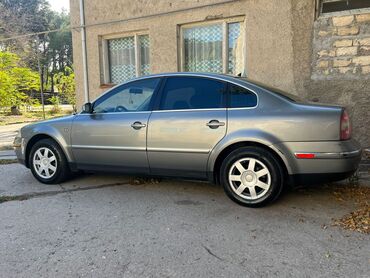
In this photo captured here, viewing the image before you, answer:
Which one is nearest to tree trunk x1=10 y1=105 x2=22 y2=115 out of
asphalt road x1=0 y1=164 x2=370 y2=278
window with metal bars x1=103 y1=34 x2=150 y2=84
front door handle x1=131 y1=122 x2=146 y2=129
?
window with metal bars x1=103 y1=34 x2=150 y2=84

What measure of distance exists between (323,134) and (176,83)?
1907 mm

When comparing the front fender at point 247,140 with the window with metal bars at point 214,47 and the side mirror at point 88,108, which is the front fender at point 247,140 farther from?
the window with metal bars at point 214,47

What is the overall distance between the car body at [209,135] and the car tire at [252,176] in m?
0.01

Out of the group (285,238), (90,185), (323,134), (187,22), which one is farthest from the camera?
(187,22)

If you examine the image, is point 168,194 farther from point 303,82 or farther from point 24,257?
point 303,82

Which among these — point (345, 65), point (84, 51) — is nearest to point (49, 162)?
point (84, 51)

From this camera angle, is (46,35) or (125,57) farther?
(46,35)

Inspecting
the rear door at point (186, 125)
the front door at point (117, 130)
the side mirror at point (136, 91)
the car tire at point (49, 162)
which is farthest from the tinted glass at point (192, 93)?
the car tire at point (49, 162)

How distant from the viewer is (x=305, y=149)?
12.4ft

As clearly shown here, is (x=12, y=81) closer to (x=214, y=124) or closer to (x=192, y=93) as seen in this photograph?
(x=192, y=93)

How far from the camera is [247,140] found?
13.0ft

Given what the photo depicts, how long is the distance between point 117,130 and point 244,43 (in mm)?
4111

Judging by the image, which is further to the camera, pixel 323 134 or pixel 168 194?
pixel 168 194

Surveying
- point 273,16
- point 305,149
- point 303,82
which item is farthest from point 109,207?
point 273,16
